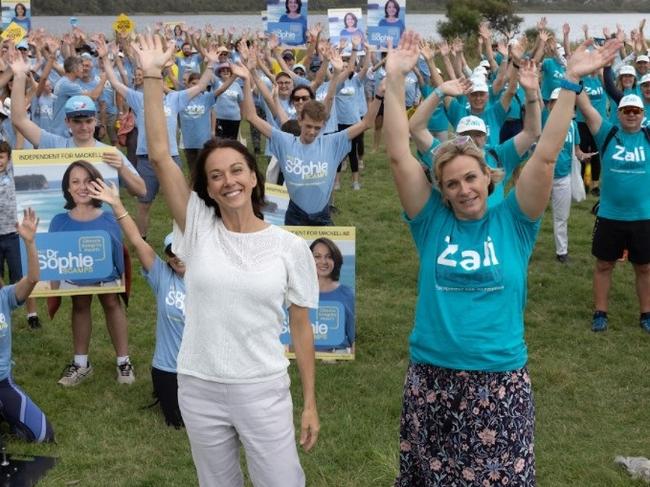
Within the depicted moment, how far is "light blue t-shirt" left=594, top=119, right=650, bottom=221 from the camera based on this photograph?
733 cm

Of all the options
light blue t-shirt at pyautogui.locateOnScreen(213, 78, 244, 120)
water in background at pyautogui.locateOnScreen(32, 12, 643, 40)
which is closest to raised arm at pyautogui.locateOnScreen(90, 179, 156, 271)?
light blue t-shirt at pyautogui.locateOnScreen(213, 78, 244, 120)

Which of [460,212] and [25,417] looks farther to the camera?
[25,417]

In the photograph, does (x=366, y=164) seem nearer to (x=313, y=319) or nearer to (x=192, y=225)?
(x=313, y=319)

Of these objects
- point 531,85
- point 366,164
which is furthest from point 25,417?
point 366,164

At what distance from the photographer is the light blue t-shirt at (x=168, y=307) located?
571 cm

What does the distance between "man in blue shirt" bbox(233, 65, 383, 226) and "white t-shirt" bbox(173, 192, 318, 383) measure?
3753mm

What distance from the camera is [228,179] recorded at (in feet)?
11.3

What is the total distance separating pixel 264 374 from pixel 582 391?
3.82 metres

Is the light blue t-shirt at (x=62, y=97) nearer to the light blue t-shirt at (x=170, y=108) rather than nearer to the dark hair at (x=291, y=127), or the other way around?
the light blue t-shirt at (x=170, y=108)

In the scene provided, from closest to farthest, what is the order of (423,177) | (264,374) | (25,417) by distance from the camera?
(264,374), (423,177), (25,417)

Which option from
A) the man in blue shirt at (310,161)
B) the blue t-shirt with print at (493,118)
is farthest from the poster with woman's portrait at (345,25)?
the man in blue shirt at (310,161)

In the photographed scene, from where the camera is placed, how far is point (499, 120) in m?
9.56

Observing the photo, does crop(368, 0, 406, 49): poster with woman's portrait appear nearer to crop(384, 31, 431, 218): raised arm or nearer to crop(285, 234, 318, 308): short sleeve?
crop(384, 31, 431, 218): raised arm

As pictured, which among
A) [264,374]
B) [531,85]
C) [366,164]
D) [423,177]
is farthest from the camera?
[366,164]
